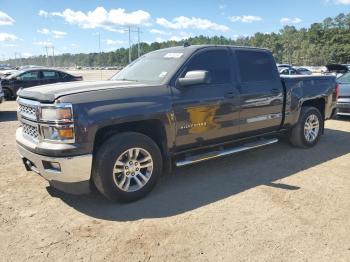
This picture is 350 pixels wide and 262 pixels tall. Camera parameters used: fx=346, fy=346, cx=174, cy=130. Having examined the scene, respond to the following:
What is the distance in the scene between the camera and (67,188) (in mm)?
3906

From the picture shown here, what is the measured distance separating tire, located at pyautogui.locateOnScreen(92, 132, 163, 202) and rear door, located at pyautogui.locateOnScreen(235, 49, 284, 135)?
1.75 meters

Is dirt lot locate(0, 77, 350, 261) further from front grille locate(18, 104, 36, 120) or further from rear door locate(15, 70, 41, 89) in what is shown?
rear door locate(15, 70, 41, 89)

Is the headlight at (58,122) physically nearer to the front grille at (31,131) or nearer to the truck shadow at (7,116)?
the front grille at (31,131)

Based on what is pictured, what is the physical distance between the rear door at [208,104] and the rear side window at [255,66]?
27cm

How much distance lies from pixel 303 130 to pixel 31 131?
477 cm

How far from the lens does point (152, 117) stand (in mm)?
4250

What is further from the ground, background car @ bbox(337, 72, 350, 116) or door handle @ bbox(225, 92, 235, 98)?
door handle @ bbox(225, 92, 235, 98)

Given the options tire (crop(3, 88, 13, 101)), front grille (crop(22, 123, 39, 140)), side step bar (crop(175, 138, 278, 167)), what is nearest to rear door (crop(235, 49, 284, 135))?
side step bar (crop(175, 138, 278, 167))

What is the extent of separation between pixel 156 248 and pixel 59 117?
5.56 ft

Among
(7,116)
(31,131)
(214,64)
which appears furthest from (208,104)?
(7,116)

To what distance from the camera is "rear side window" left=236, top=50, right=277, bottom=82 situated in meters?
5.45

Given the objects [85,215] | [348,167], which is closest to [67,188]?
[85,215]

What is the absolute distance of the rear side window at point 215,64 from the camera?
16.1ft

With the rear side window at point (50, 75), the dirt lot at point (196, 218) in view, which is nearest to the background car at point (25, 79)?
the rear side window at point (50, 75)
